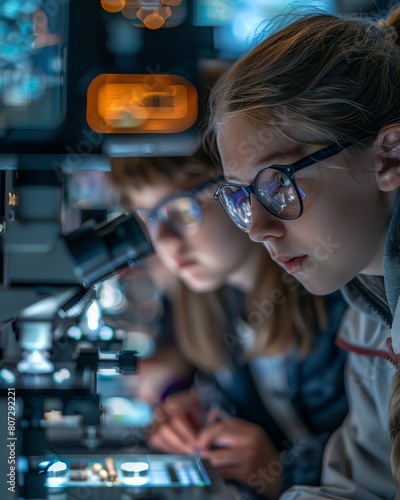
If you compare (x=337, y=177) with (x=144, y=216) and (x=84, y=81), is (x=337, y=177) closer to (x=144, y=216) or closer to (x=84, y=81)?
(x=84, y=81)

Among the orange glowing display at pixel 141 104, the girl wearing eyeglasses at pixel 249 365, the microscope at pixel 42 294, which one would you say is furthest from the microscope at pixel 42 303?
the girl wearing eyeglasses at pixel 249 365

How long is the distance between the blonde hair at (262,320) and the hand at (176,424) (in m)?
0.12

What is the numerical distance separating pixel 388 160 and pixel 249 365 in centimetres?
112

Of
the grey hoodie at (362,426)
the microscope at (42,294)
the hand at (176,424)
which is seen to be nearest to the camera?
the microscope at (42,294)

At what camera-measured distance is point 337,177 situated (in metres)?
1.13

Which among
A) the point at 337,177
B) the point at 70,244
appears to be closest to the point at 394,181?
the point at 337,177

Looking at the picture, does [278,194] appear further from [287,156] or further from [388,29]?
[388,29]

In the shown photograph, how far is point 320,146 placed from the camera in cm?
111

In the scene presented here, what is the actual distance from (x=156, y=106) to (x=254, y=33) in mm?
269

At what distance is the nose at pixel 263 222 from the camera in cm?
117

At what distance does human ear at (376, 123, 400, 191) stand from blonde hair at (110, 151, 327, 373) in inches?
36.9

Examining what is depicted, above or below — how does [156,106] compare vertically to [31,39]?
below

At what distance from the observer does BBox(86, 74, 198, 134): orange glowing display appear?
1.52m

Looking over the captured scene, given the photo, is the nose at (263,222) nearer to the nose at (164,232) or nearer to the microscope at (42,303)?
the microscope at (42,303)
